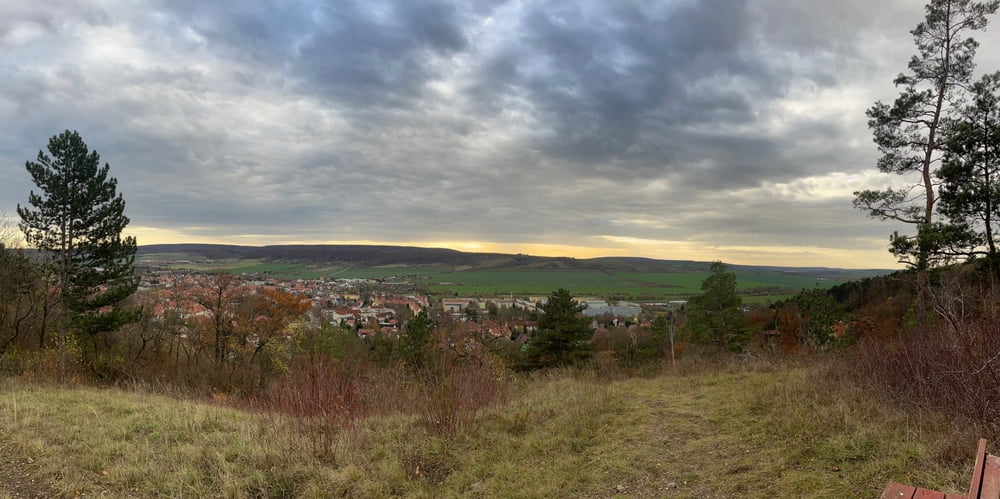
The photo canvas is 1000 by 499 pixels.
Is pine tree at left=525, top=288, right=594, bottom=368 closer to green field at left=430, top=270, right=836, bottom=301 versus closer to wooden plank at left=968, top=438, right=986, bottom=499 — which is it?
wooden plank at left=968, top=438, right=986, bottom=499

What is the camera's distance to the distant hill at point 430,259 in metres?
118

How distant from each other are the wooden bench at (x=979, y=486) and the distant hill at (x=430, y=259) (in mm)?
124395

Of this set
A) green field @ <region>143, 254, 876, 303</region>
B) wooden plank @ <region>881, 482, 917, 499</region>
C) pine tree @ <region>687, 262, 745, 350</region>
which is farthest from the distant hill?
wooden plank @ <region>881, 482, 917, 499</region>

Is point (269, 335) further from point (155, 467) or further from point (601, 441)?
point (601, 441)

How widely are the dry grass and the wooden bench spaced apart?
1276mm

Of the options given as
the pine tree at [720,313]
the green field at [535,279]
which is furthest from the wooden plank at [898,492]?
the green field at [535,279]

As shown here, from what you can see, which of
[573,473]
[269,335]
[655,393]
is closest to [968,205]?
[655,393]

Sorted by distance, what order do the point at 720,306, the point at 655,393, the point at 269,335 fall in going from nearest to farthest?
the point at 655,393, the point at 269,335, the point at 720,306

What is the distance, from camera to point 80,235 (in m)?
19.3

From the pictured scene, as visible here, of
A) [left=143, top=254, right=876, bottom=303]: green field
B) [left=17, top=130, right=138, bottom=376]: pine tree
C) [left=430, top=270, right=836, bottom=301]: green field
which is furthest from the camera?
[left=430, top=270, right=836, bottom=301]: green field

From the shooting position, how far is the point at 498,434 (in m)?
6.53

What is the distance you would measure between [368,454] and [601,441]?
331cm

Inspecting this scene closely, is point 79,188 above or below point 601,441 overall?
above

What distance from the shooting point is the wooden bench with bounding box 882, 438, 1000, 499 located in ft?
7.91
